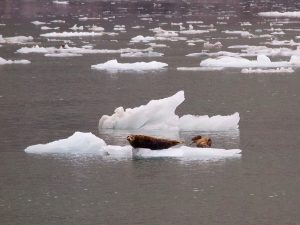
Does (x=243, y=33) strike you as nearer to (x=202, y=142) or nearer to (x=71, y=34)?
(x=71, y=34)

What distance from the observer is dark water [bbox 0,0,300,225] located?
8.73m

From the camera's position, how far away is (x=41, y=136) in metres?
12.3

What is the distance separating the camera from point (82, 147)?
11.2m

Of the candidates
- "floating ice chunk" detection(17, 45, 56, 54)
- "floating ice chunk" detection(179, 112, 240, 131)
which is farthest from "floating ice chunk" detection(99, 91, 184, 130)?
"floating ice chunk" detection(17, 45, 56, 54)

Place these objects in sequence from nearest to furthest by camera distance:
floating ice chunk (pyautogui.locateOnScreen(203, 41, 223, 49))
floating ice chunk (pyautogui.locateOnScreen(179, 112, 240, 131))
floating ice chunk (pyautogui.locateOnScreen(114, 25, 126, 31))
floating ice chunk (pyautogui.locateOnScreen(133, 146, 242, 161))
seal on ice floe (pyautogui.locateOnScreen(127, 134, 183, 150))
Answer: seal on ice floe (pyautogui.locateOnScreen(127, 134, 183, 150))
floating ice chunk (pyautogui.locateOnScreen(133, 146, 242, 161))
floating ice chunk (pyautogui.locateOnScreen(179, 112, 240, 131))
floating ice chunk (pyautogui.locateOnScreen(203, 41, 223, 49))
floating ice chunk (pyautogui.locateOnScreen(114, 25, 126, 31))

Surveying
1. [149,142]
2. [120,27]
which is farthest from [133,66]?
[120,27]

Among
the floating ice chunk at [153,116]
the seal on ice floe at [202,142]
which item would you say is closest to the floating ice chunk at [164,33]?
the floating ice chunk at [153,116]

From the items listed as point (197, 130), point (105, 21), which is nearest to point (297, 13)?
point (105, 21)

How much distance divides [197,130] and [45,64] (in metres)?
9.65

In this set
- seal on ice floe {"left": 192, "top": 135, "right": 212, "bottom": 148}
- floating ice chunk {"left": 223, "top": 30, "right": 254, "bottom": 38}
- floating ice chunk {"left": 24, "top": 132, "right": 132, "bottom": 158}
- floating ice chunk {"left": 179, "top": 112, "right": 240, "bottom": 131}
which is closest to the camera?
floating ice chunk {"left": 24, "top": 132, "right": 132, "bottom": 158}

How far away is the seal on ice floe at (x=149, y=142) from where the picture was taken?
35.2 feet

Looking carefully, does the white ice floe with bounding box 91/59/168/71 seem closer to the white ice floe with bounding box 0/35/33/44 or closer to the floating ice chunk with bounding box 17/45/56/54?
the floating ice chunk with bounding box 17/45/56/54

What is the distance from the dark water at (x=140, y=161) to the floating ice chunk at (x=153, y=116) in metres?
0.39

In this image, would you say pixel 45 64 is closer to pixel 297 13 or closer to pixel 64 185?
pixel 64 185
